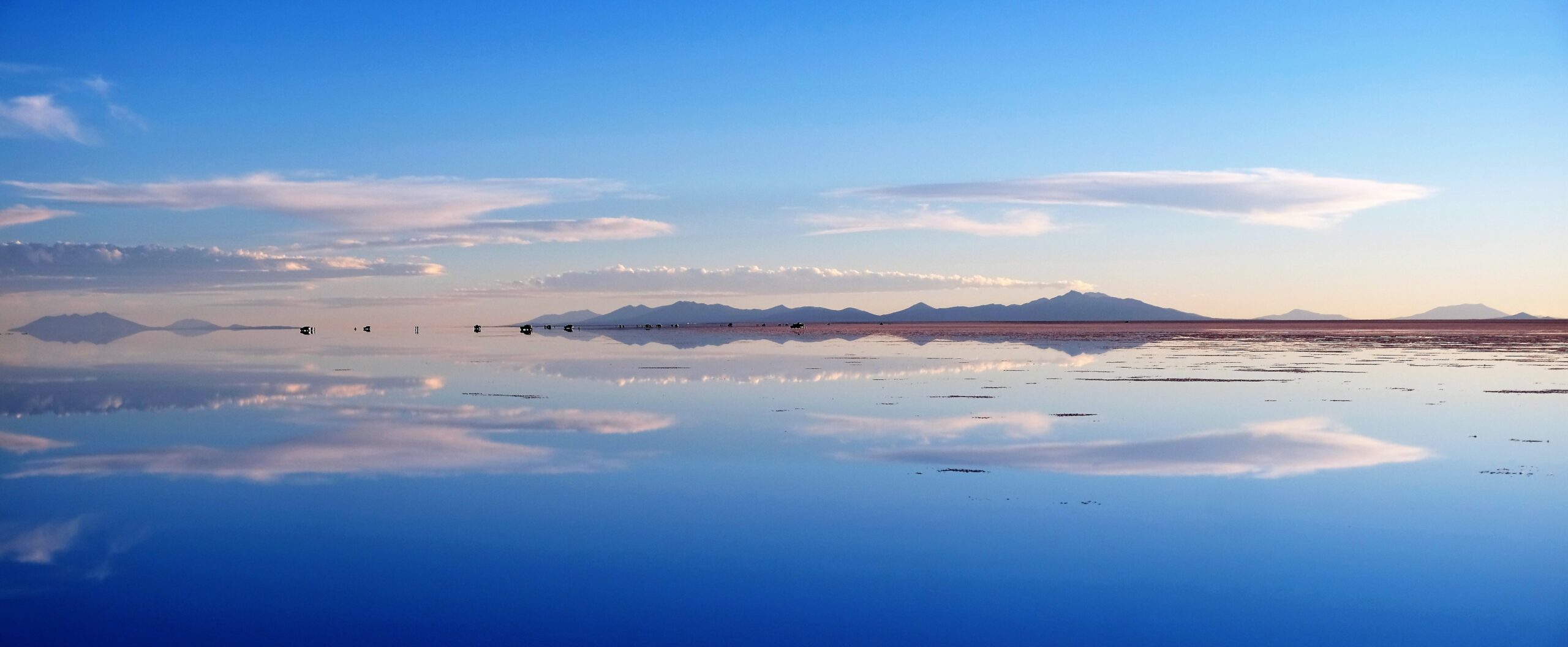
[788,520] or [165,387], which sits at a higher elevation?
[165,387]

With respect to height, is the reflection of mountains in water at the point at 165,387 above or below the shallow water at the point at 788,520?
above

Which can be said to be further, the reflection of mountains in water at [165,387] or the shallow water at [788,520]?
the reflection of mountains in water at [165,387]

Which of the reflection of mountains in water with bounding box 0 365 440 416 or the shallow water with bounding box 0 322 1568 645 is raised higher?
the reflection of mountains in water with bounding box 0 365 440 416

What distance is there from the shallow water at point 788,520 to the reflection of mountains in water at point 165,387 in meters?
0.92

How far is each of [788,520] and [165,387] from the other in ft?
79.3

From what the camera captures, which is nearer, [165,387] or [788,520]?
[788,520]

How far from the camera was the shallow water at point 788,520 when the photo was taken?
8.18 metres

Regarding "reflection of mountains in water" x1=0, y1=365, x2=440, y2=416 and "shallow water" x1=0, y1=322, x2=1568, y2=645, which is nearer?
"shallow water" x1=0, y1=322, x2=1568, y2=645

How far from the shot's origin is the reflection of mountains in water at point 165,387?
2384 cm

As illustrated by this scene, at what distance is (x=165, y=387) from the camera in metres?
29.0

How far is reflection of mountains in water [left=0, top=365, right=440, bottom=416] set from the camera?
23844 millimetres

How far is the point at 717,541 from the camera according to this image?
10.5m

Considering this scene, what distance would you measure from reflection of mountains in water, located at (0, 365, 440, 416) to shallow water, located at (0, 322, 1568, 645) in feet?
3.03

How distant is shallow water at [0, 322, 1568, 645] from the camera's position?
26.8ft
